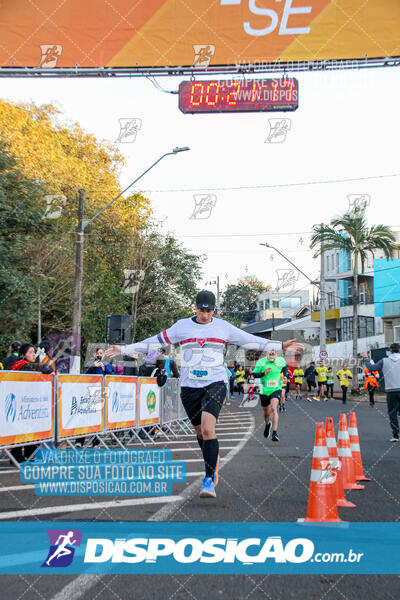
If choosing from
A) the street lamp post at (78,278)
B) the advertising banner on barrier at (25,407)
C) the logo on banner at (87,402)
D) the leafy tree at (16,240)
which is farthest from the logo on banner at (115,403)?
the leafy tree at (16,240)

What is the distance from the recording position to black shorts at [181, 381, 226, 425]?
6.98 metres

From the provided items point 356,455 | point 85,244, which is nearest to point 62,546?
point 356,455

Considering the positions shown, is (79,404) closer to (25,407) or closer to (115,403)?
(115,403)

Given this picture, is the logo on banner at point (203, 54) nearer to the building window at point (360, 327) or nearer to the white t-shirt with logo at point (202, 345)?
the white t-shirt with logo at point (202, 345)

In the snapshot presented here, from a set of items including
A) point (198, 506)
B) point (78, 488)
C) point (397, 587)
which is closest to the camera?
point (397, 587)

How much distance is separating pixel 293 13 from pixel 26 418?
8.49 meters

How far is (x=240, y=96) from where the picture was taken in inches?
483

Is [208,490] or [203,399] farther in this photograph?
[203,399]

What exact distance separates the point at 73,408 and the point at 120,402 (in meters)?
1.94

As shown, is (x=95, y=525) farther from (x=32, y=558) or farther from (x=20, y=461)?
(x=20, y=461)

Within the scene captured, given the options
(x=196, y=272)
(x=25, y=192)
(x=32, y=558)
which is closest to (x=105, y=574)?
(x=32, y=558)

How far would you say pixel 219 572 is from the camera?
4.28 meters

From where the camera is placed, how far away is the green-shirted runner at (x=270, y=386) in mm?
13172

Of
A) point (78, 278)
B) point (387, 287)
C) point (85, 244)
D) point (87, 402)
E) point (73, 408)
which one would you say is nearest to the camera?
point (73, 408)
